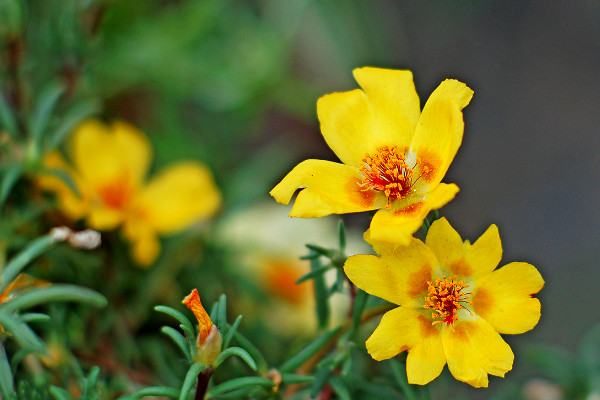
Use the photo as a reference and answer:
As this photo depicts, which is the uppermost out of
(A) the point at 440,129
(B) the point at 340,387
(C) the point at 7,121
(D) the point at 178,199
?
(C) the point at 7,121

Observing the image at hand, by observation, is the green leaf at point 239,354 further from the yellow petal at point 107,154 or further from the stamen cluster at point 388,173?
the yellow petal at point 107,154

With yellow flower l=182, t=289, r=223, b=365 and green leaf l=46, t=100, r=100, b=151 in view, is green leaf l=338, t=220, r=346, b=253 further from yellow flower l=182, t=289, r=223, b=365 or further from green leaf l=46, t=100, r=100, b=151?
green leaf l=46, t=100, r=100, b=151

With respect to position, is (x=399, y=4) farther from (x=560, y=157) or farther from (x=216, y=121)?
(x=216, y=121)

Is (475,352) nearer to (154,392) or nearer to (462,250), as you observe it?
(462,250)

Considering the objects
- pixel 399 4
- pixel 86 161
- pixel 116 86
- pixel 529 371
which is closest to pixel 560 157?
pixel 399 4

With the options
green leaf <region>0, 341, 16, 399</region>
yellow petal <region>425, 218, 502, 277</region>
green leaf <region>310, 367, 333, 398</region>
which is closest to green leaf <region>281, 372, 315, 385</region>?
green leaf <region>310, 367, 333, 398</region>

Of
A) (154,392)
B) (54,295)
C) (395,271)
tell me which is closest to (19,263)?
(54,295)

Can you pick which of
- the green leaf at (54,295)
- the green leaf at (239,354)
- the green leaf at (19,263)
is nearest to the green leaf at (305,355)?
the green leaf at (239,354)

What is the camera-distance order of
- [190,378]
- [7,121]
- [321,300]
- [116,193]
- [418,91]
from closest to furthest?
[190,378]
[321,300]
[7,121]
[116,193]
[418,91]
